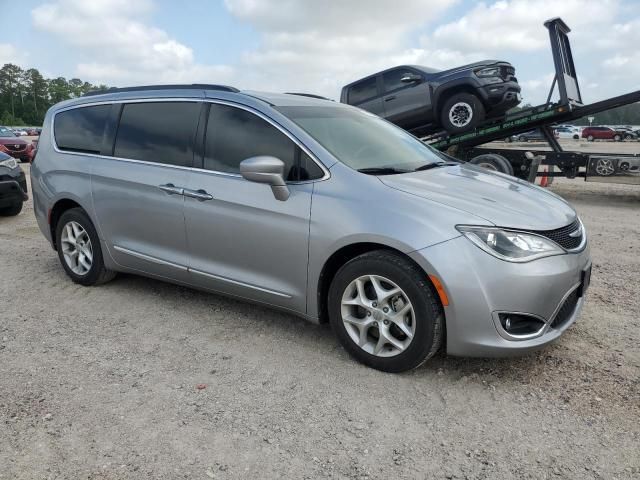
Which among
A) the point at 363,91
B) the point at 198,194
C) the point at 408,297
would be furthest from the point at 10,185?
the point at 408,297

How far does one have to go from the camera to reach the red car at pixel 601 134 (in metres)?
50.1

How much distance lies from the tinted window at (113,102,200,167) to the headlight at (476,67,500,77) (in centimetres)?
704

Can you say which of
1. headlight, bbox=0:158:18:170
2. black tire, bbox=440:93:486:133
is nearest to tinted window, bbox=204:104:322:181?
headlight, bbox=0:158:18:170

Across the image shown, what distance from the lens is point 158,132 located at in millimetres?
4148

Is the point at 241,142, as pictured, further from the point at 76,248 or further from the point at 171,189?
the point at 76,248

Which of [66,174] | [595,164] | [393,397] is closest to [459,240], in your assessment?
[393,397]

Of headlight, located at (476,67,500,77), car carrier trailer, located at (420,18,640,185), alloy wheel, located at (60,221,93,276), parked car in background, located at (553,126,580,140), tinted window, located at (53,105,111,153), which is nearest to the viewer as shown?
tinted window, located at (53,105,111,153)

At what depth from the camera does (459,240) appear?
285 cm

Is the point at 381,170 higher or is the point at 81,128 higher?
the point at 81,128

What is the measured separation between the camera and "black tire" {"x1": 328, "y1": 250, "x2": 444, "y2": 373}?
9.58 feet

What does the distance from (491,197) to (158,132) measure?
2526 millimetres

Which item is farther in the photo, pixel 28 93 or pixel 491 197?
pixel 28 93

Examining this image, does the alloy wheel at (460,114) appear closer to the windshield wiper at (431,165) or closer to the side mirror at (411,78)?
the side mirror at (411,78)

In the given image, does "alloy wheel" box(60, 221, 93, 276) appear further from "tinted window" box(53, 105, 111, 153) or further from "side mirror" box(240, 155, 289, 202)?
"side mirror" box(240, 155, 289, 202)
